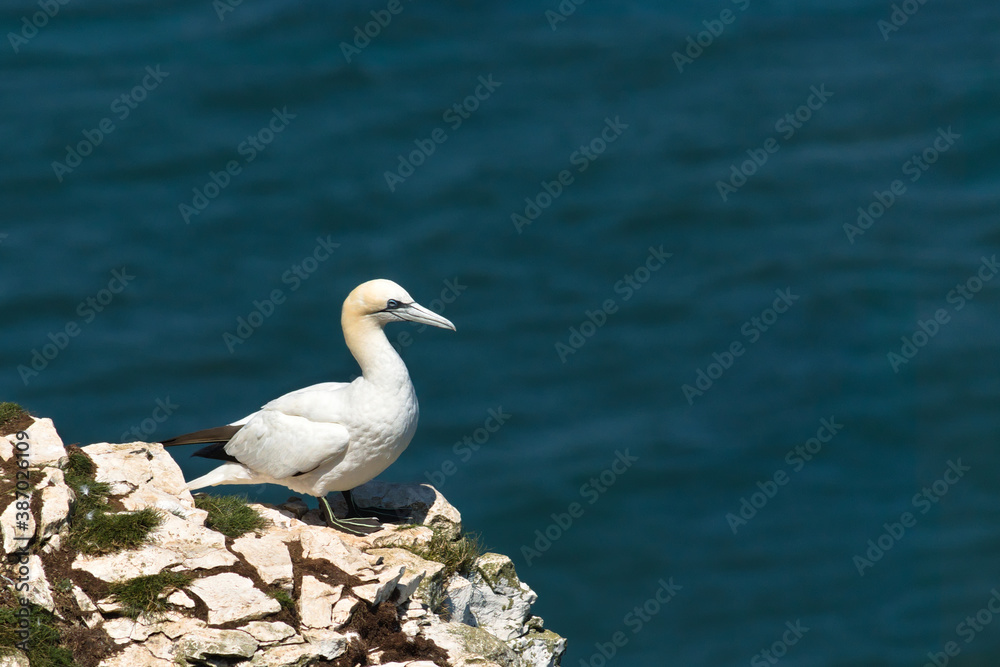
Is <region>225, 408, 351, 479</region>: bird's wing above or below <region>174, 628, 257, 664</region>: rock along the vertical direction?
below

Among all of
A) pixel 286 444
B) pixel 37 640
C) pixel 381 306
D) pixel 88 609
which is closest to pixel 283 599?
pixel 88 609

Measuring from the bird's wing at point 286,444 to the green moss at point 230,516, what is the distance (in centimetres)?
90

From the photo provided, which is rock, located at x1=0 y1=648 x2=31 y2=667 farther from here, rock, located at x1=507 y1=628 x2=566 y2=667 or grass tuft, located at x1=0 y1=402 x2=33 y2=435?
rock, located at x1=507 y1=628 x2=566 y2=667

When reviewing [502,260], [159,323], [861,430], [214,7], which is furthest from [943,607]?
[214,7]

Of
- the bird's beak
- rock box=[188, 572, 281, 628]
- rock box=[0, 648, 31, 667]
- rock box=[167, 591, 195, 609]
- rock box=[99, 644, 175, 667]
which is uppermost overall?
the bird's beak

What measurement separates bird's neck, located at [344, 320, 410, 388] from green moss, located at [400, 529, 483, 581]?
1688mm

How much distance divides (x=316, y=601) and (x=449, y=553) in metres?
1.81

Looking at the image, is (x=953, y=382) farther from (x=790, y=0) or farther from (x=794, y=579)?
(x=790, y=0)

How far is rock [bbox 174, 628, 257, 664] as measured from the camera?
1030 cm

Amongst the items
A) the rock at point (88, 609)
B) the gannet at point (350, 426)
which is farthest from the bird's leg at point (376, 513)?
the rock at point (88, 609)

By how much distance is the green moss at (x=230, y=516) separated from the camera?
11.9 meters

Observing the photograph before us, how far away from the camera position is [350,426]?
1316 cm

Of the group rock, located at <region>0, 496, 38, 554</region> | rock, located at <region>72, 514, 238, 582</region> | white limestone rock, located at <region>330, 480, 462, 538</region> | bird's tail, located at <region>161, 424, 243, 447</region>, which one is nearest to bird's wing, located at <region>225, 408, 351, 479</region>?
bird's tail, located at <region>161, 424, 243, 447</region>

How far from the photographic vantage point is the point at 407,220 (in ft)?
95.6
